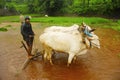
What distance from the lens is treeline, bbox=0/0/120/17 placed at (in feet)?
115

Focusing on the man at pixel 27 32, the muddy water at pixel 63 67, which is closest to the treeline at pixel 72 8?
the muddy water at pixel 63 67

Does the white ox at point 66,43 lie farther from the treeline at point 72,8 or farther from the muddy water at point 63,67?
the treeline at point 72,8

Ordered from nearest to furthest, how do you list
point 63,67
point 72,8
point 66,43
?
point 66,43 < point 63,67 < point 72,8

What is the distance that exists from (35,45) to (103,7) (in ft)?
77.1

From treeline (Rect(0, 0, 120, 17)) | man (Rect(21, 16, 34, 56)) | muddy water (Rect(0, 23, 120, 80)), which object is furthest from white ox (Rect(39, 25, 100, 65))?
treeline (Rect(0, 0, 120, 17))

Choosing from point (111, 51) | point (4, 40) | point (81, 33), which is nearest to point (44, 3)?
point (4, 40)

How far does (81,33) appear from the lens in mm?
9922

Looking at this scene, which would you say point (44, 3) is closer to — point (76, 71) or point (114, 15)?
point (114, 15)

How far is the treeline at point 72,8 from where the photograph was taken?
115 feet

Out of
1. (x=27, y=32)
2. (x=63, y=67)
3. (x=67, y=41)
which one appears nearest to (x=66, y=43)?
(x=67, y=41)

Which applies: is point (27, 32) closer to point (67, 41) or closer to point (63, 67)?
point (67, 41)

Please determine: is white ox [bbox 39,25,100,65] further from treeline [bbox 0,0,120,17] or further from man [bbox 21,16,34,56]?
treeline [bbox 0,0,120,17]

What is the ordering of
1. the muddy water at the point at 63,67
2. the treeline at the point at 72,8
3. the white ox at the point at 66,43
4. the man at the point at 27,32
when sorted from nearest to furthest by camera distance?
the muddy water at the point at 63,67 → the white ox at the point at 66,43 → the man at the point at 27,32 → the treeline at the point at 72,8

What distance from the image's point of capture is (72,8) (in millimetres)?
40844
